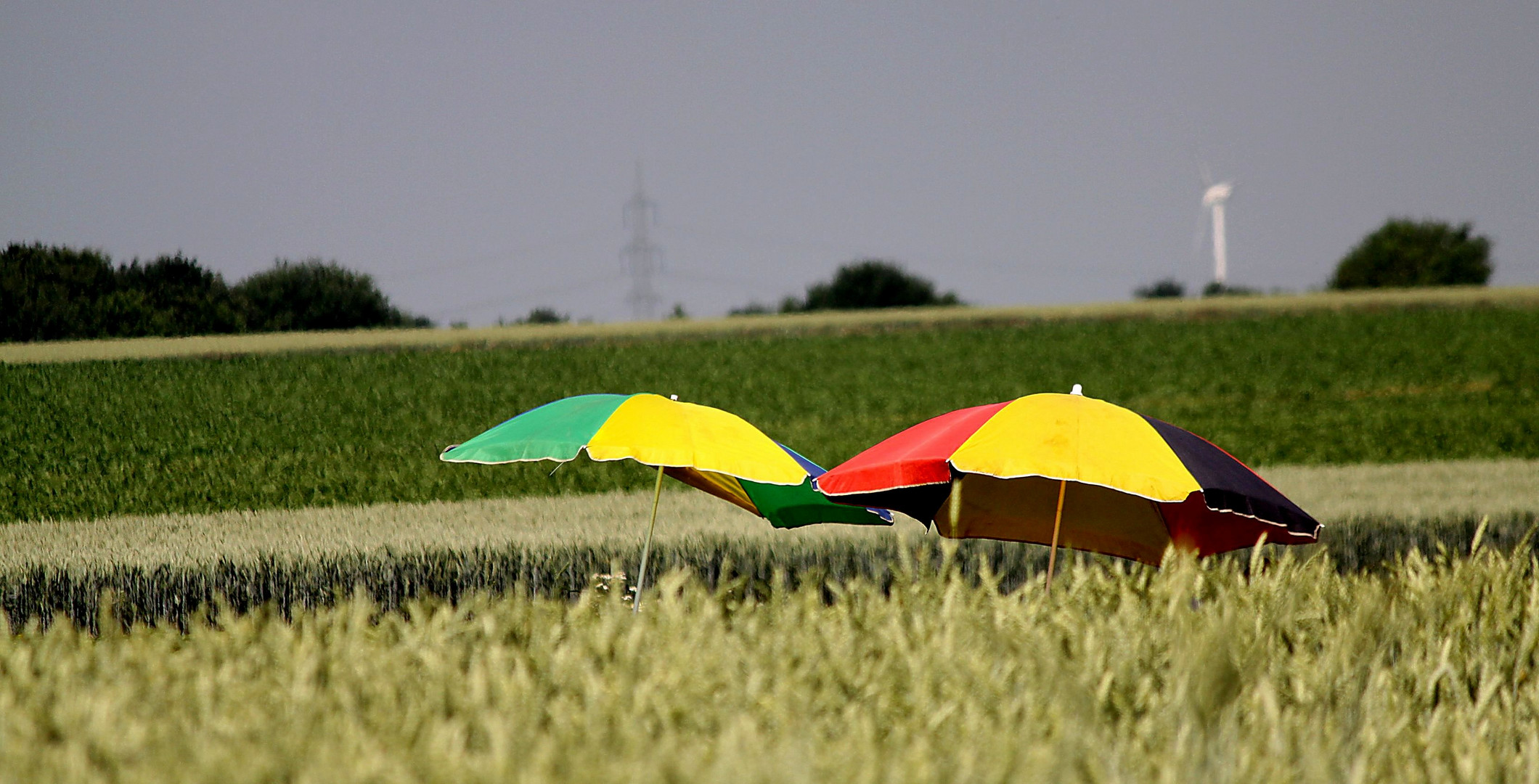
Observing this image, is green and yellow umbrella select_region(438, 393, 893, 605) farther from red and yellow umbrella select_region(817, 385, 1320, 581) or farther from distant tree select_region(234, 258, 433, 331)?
distant tree select_region(234, 258, 433, 331)

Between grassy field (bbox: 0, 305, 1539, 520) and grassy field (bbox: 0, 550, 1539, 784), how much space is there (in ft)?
46.3

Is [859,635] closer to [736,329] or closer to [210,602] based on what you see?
[210,602]

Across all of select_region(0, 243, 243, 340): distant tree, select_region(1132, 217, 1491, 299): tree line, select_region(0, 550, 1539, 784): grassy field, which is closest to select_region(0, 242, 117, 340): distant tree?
select_region(0, 243, 243, 340): distant tree

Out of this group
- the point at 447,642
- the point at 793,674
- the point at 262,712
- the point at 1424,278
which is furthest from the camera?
the point at 1424,278

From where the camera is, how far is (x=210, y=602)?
10742mm

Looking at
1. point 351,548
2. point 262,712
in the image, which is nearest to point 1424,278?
point 351,548

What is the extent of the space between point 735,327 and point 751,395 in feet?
28.2

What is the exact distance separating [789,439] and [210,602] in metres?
14.3

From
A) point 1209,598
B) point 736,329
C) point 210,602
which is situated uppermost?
point 736,329

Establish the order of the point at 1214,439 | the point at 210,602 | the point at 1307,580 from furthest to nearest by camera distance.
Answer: the point at 1214,439, the point at 210,602, the point at 1307,580

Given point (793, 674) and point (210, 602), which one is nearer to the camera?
point (793, 674)

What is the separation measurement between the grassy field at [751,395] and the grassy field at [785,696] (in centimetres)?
1410

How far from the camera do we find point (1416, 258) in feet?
270

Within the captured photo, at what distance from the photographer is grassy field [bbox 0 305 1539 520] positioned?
60.8ft
